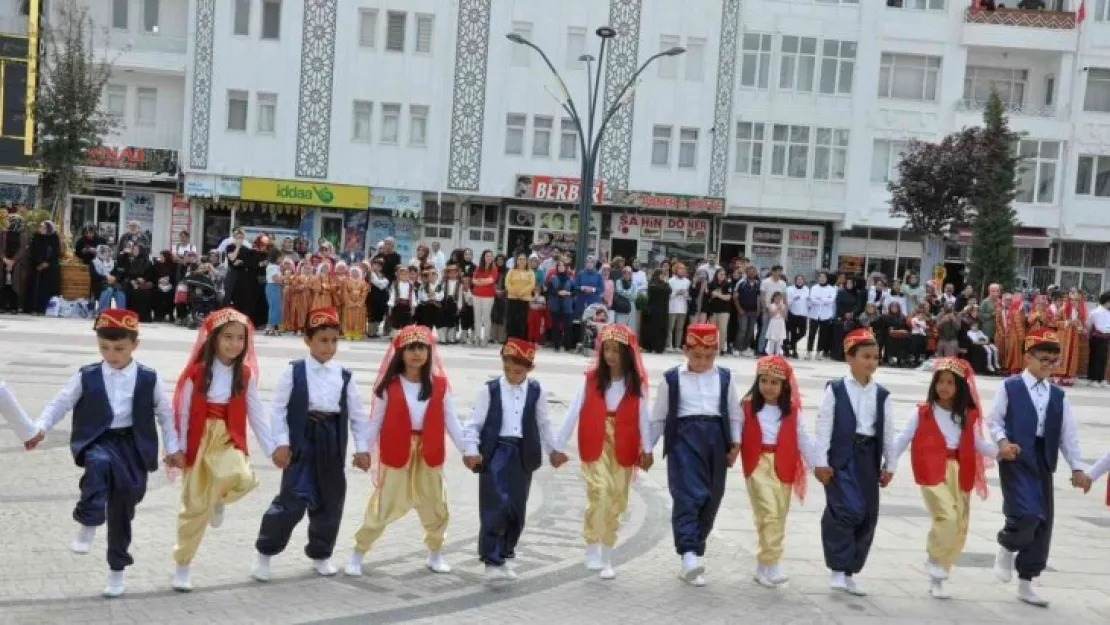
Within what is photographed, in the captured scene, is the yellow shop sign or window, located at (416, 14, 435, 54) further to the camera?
window, located at (416, 14, 435, 54)

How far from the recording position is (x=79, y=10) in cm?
3594

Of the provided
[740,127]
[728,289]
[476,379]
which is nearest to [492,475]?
[476,379]

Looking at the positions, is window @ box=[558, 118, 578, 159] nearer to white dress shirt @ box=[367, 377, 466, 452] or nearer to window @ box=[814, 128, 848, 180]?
window @ box=[814, 128, 848, 180]

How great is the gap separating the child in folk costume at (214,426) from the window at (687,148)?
3249 centimetres

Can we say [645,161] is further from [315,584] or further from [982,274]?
[315,584]

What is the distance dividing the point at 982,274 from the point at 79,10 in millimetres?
27791

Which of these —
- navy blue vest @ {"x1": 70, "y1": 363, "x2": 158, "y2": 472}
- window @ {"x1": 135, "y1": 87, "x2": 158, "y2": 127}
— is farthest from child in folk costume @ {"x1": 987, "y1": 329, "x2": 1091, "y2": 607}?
window @ {"x1": 135, "y1": 87, "x2": 158, "y2": 127}

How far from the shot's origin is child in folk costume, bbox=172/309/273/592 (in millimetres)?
6605

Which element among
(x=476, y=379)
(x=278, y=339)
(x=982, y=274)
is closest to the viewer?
(x=476, y=379)

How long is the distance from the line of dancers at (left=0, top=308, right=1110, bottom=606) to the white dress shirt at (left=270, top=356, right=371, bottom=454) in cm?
1

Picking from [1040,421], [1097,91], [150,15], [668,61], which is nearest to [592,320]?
[1040,421]

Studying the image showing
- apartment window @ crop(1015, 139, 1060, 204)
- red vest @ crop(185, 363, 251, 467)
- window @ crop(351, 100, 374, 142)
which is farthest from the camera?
apartment window @ crop(1015, 139, 1060, 204)

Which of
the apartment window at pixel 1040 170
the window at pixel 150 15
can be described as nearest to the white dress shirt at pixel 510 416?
the window at pixel 150 15

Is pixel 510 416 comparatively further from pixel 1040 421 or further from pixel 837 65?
pixel 837 65
